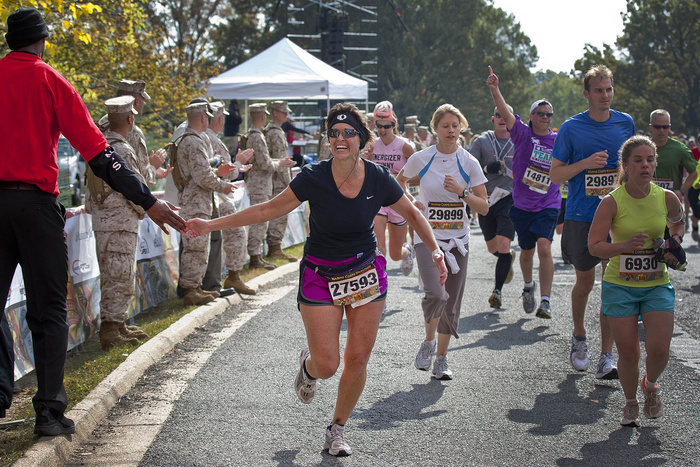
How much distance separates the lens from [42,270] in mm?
4473

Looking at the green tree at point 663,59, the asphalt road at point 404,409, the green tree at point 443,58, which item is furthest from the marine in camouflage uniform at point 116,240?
→ the green tree at point 443,58

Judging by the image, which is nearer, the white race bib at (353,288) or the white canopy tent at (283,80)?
the white race bib at (353,288)

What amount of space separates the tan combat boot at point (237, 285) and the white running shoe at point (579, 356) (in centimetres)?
446

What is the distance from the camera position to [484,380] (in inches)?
233

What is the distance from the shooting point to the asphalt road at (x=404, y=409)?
14.3 feet

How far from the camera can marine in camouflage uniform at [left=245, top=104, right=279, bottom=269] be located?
11.2 meters

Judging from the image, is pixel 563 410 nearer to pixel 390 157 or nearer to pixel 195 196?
pixel 390 157

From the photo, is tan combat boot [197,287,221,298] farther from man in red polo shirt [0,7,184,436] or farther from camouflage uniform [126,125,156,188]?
man in red polo shirt [0,7,184,436]

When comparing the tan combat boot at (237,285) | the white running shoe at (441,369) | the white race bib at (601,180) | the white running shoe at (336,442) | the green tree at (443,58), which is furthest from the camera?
the green tree at (443,58)

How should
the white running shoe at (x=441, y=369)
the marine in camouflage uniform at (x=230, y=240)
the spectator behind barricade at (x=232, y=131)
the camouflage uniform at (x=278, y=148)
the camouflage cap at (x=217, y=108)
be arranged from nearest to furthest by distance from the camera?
→ 1. the white running shoe at (x=441, y=369)
2. the camouflage cap at (x=217, y=108)
3. the marine in camouflage uniform at (x=230, y=240)
4. the camouflage uniform at (x=278, y=148)
5. the spectator behind barricade at (x=232, y=131)

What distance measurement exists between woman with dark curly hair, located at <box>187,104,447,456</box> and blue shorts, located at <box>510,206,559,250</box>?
4140mm

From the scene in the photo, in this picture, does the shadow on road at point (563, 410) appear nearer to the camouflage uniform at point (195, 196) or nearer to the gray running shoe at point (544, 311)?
the gray running shoe at point (544, 311)

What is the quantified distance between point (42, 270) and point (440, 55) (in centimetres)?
Result: 6270

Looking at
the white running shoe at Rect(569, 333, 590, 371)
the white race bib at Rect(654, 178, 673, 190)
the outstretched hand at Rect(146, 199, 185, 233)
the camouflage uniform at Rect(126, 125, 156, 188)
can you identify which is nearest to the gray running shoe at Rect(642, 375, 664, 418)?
the white running shoe at Rect(569, 333, 590, 371)
